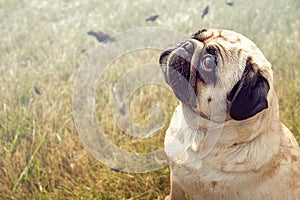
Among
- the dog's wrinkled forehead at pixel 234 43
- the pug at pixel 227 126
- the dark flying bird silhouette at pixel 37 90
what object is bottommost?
the dark flying bird silhouette at pixel 37 90

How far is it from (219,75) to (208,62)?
0.28 ft

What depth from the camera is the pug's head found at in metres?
1.85

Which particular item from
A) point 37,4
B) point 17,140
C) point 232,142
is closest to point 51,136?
point 17,140

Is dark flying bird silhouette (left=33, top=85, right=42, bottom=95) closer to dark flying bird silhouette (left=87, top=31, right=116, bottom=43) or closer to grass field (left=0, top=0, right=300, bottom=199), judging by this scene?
grass field (left=0, top=0, right=300, bottom=199)

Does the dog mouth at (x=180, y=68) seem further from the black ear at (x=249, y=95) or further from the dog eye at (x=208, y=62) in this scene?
the black ear at (x=249, y=95)

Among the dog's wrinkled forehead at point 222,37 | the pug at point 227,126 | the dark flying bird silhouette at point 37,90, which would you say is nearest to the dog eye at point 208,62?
the pug at point 227,126

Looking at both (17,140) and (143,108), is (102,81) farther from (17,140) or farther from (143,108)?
(17,140)

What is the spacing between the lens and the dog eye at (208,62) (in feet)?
6.42

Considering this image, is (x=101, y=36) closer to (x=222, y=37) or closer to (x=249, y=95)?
(x=222, y=37)

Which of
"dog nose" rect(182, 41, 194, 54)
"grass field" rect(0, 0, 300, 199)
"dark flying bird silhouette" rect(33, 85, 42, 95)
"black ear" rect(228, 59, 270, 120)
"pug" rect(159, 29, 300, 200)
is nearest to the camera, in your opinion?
"black ear" rect(228, 59, 270, 120)

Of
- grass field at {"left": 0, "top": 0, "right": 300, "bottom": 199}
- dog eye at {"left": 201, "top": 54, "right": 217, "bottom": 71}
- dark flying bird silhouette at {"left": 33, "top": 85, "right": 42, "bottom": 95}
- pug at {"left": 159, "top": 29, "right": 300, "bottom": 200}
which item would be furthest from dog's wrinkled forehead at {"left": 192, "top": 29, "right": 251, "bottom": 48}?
dark flying bird silhouette at {"left": 33, "top": 85, "right": 42, "bottom": 95}

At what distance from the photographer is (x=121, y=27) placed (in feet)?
17.1

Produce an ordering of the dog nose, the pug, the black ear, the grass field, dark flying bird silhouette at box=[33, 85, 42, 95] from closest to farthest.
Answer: the black ear → the pug → the dog nose → the grass field → dark flying bird silhouette at box=[33, 85, 42, 95]

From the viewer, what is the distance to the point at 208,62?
1969 millimetres
